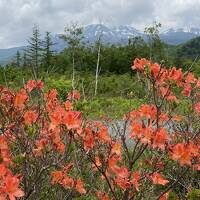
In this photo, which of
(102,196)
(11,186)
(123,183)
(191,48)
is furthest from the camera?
(191,48)

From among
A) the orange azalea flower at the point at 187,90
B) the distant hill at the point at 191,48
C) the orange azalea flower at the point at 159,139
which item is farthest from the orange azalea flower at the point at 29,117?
the distant hill at the point at 191,48

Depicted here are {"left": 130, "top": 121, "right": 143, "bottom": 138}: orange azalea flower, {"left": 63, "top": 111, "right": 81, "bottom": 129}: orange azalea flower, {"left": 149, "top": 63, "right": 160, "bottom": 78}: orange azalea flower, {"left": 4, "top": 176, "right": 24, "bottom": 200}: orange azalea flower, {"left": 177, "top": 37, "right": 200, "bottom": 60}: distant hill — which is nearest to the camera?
{"left": 4, "top": 176, "right": 24, "bottom": 200}: orange azalea flower

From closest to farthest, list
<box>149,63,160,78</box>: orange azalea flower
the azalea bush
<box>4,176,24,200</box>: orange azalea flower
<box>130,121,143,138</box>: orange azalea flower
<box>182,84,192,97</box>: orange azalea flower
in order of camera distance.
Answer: <box>4,176,24,200</box>: orange azalea flower < the azalea bush < <box>130,121,143,138</box>: orange azalea flower < <box>149,63,160,78</box>: orange azalea flower < <box>182,84,192,97</box>: orange azalea flower

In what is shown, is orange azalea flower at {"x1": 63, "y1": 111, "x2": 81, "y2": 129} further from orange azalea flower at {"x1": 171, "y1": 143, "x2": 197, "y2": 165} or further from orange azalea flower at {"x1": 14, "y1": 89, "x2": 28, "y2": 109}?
orange azalea flower at {"x1": 171, "y1": 143, "x2": 197, "y2": 165}

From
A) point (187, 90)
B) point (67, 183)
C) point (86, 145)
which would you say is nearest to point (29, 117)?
point (86, 145)

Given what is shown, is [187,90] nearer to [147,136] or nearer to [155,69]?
[155,69]

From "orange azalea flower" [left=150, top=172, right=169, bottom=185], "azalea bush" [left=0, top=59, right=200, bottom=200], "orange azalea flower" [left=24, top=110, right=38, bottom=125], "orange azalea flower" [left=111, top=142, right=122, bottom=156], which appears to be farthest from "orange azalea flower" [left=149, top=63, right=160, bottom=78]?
"orange azalea flower" [left=24, top=110, right=38, bottom=125]

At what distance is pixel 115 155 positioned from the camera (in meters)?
3.34

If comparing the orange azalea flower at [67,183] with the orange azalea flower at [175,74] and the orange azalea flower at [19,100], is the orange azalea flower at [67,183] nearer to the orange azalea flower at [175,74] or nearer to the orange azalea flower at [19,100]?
the orange azalea flower at [19,100]

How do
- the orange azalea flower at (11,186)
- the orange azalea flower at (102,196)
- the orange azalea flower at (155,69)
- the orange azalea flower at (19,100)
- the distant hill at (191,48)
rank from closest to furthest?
the orange azalea flower at (11,186), the orange azalea flower at (19,100), the orange azalea flower at (155,69), the orange azalea flower at (102,196), the distant hill at (191,48)

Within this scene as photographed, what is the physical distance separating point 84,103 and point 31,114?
2.50 ft

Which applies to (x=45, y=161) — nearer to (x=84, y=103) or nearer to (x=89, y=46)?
(x=84, y=103)

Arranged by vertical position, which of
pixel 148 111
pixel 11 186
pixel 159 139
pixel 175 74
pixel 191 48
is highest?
pixel 175 74

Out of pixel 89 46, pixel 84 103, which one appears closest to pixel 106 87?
pixel 89 46
